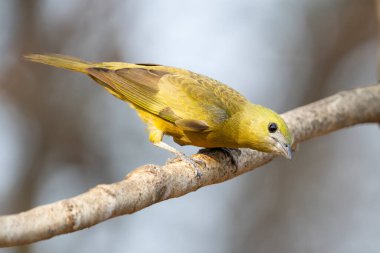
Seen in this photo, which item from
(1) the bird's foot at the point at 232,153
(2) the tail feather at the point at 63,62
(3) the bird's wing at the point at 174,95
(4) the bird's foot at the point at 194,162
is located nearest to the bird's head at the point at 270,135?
(1) the bird's foot at the point at 232,153

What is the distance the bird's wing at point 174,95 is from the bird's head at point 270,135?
0.26 meters

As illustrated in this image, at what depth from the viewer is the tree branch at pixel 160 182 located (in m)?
2.46

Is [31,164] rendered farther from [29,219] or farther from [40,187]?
[29,219]

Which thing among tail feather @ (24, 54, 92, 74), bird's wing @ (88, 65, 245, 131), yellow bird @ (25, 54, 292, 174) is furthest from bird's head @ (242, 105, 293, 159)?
tail feather @ (24, 54, 92, 74)

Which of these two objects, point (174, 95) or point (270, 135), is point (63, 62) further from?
point (270, 135)

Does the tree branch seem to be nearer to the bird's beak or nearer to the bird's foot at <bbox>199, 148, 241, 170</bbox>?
the bird's foot at <bbox>199, 148, 241, 170</bbox>

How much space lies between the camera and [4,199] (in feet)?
23.1

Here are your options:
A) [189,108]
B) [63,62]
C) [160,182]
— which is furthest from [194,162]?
[63,62]

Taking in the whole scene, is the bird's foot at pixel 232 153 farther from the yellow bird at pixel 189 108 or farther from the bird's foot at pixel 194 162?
the bird's foot at pixel 194 162

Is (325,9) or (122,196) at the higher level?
(325,9)

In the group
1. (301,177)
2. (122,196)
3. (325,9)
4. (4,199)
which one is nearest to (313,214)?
(301,177)

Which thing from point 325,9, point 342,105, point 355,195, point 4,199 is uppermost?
point 325,9

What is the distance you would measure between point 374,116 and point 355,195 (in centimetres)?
373

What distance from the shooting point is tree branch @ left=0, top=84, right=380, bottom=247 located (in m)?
2.46
